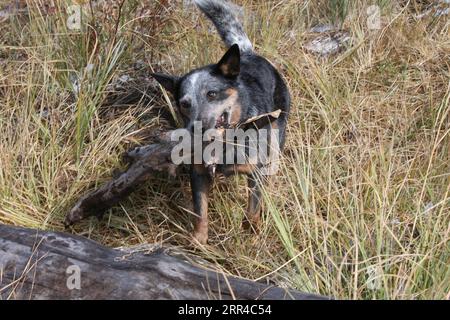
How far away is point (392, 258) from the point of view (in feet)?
9.36

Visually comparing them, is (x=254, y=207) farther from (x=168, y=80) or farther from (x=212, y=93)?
(x=168, y=80)

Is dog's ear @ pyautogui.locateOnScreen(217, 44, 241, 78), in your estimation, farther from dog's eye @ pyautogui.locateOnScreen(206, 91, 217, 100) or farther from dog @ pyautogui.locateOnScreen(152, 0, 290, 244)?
dog's eye @ pyautogui.locateOnScreen(206, 91, 217, 100)

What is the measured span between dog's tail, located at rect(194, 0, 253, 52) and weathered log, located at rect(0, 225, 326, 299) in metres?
2.00

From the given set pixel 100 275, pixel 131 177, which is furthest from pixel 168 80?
pixel 100 275

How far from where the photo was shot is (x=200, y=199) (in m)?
3.83

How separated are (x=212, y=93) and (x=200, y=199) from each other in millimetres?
595

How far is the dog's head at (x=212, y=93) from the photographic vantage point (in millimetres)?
3809

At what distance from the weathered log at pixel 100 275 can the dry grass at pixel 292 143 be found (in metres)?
0.41

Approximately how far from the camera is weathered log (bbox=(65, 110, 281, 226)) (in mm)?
3715

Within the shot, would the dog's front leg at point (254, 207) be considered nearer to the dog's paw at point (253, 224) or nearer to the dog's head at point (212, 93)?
the dog's paw at point (253, 224)

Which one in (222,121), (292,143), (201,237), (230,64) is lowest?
(201,237)

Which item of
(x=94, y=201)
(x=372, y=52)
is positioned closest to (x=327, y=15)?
(x=372, y=52)

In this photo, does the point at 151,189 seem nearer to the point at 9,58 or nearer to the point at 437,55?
the point at 9,58
